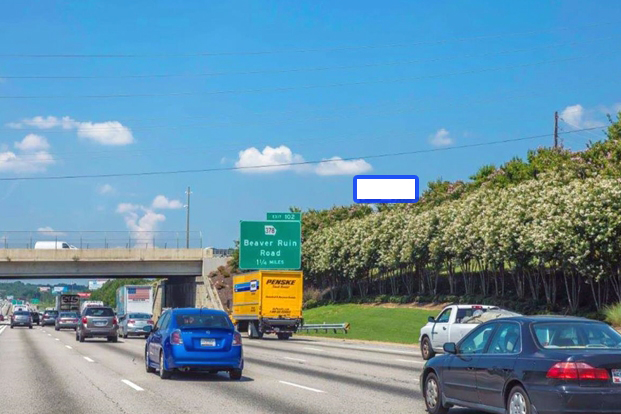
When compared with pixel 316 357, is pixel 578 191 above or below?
above

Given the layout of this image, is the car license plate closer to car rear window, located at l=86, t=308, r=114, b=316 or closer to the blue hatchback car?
the blue hatchback car

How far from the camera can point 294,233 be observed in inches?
2232

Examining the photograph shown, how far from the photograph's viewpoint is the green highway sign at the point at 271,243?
184 feet

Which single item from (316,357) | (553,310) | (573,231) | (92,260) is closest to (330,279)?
(92,260)

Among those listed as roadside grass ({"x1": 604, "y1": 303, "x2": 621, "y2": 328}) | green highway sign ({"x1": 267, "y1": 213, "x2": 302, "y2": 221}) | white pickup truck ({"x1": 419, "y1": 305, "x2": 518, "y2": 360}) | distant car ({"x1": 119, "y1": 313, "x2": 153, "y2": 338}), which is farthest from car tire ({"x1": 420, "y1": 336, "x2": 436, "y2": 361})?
green highway sign ({"x1": 267, "y1": 213, "x2": 302, "y2": 221})

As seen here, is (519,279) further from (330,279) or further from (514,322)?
(514,322)

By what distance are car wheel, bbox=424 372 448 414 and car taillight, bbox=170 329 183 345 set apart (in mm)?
7581

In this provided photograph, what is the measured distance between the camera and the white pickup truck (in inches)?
1080

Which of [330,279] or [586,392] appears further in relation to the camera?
[330,279]

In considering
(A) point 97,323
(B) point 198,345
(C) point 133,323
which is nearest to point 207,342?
(B) point 198,345

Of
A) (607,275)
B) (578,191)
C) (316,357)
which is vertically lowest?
(316,357)

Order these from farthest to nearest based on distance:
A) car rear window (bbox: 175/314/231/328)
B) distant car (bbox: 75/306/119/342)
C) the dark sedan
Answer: distant car (bbox: 75/306/119/342), car rear window (bbox: 175/314/231/328), the dark sedan

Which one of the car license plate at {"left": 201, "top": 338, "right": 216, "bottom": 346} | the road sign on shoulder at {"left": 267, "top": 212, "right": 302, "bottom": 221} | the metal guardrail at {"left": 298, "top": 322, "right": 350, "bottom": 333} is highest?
the road sign on shoulder at {"left": 267, "top": 212, "right": 302, "bottom": 221}

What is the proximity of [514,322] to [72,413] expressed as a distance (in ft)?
21.9
